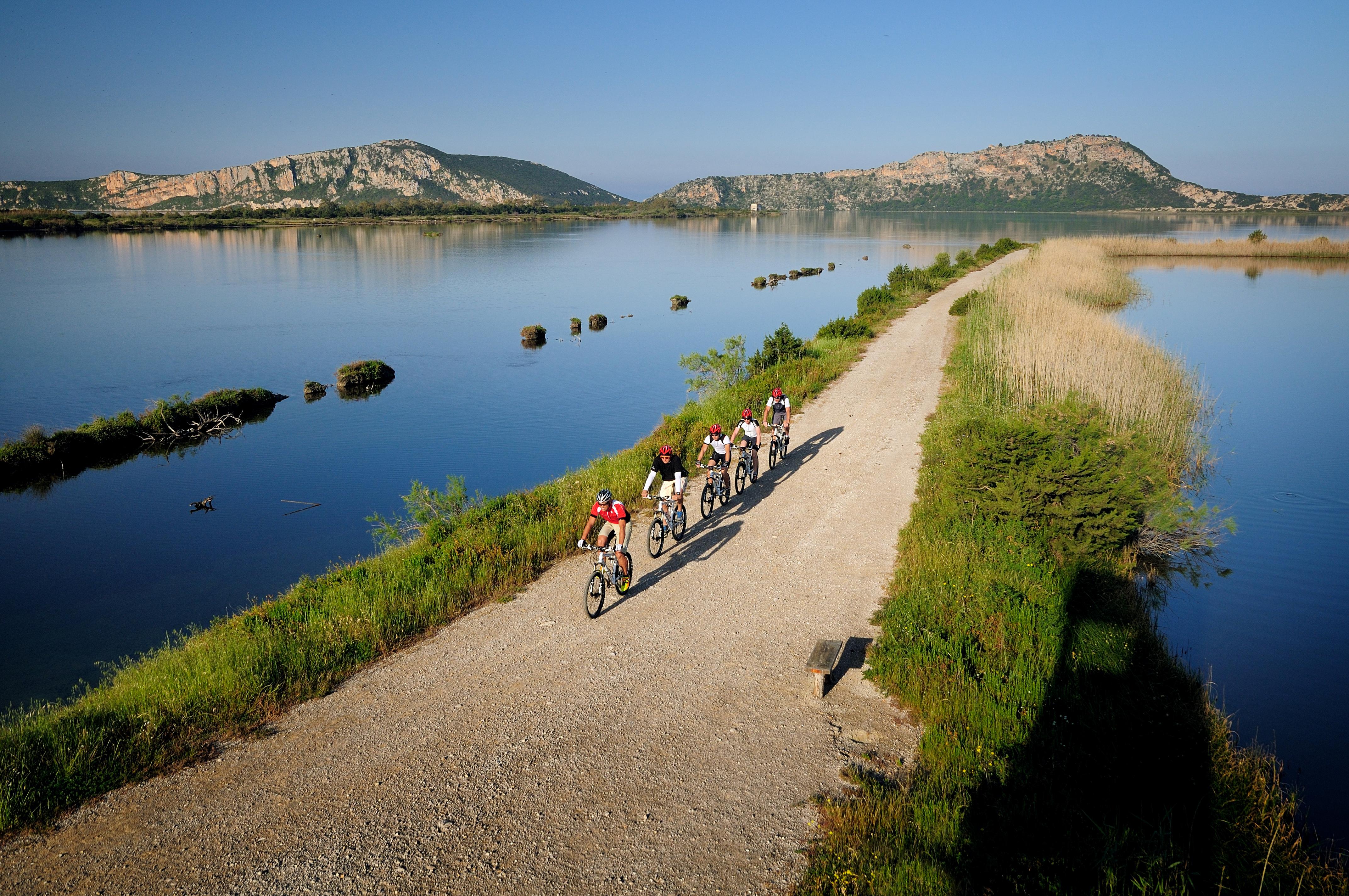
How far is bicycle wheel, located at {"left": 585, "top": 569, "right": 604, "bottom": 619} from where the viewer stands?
436 inches

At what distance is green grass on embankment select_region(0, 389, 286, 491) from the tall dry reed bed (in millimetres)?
72678

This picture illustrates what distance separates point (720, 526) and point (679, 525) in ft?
3.96

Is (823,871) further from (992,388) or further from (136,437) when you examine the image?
(136,437)

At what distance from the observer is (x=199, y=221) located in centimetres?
14162

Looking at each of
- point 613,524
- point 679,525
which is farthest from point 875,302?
point 613,524

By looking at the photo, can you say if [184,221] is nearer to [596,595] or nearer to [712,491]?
[712,491]

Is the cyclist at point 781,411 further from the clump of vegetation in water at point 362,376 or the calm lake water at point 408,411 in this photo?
the clump of vegetation in water at point 362,376

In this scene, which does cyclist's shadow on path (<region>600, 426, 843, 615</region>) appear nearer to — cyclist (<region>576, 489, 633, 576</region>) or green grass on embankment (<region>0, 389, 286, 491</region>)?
cyclist (<region>576, 489, 633, 576</region>)

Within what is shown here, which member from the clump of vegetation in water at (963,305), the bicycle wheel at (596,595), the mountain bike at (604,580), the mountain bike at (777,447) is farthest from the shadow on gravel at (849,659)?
the clump of vegetation in water at (963,305)

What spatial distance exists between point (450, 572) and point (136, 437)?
20772mm

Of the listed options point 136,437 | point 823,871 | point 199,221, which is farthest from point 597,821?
point 199,221

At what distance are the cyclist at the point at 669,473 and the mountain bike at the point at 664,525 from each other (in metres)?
0.19

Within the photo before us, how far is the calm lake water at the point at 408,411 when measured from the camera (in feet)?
44.3

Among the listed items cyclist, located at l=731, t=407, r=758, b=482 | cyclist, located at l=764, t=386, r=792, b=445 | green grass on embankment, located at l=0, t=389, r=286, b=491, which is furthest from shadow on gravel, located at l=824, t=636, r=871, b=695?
green grass on embankment, located at l=0, t=389, r=286, b=491
